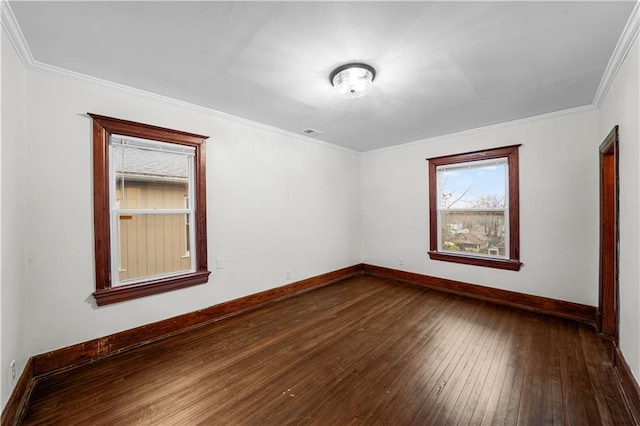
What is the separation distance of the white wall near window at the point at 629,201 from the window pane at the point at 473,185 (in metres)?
1.56

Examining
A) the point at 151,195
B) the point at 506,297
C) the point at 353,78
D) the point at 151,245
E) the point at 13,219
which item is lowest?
the point at 506,297

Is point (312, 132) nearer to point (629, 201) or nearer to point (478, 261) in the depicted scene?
point (478, 261)

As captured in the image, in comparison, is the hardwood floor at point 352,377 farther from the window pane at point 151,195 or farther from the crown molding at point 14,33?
the crown molding at point 14,33

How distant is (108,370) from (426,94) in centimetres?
401

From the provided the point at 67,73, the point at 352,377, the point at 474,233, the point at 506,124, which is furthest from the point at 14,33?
the point at 474,233

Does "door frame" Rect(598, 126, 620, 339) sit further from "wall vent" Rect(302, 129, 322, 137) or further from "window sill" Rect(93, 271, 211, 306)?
"window sill" Rect(93, 271, 211, 306)

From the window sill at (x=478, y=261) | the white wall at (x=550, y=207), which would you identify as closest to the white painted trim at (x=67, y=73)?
the white wall at (x=550, y=207)

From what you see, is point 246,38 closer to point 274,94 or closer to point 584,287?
point 274,94

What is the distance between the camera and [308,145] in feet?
14.3

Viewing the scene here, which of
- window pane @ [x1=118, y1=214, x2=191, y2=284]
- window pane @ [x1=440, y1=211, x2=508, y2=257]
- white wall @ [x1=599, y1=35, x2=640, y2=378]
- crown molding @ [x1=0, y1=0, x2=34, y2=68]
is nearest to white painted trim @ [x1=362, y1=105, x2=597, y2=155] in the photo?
white wall @ [x1=599, y1=35, x2=640, y2=378]

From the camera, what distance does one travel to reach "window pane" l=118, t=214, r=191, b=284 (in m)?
2.64

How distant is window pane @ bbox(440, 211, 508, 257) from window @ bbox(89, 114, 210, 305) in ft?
12.5

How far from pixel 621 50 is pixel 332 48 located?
2.19m

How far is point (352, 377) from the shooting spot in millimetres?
2068
